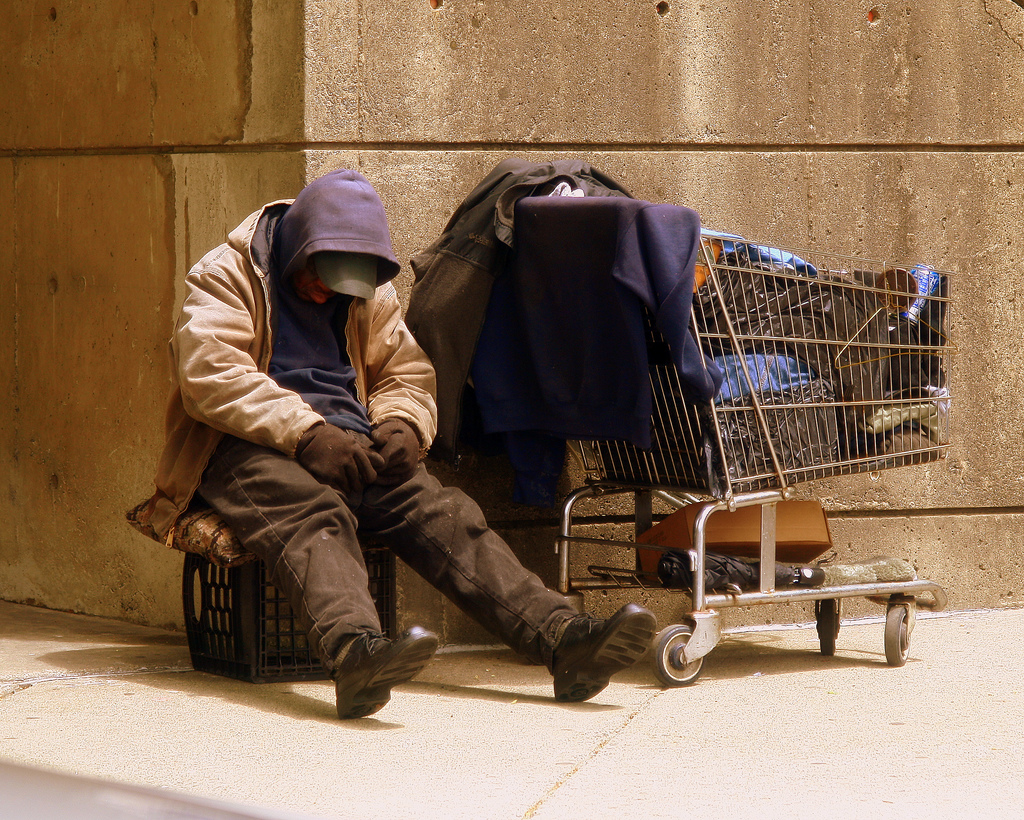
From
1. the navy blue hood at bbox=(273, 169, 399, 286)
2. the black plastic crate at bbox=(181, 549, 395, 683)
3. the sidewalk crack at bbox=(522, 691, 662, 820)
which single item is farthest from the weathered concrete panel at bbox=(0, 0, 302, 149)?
the sidewalk crack at bbox=(522, 691, 662, 820)

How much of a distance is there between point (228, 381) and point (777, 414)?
1714mm

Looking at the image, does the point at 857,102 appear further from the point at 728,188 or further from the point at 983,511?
the point at 983,511

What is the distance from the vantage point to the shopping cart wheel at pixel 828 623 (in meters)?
4.27

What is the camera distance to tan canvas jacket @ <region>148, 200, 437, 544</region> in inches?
136

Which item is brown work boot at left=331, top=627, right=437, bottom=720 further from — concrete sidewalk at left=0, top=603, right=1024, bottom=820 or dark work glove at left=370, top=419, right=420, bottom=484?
dark work glove at left=370, top=419, right=420, bottom=484

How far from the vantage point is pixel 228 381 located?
3.43m

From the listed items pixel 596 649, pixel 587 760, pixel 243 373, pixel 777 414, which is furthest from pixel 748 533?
pixel 243 373

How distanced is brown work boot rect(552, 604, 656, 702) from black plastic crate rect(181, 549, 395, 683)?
746mm

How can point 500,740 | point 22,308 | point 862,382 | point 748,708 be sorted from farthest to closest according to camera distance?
point 22,308 < point 862,382 < point 748,708 < point 500,740

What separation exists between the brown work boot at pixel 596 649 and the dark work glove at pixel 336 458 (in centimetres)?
74

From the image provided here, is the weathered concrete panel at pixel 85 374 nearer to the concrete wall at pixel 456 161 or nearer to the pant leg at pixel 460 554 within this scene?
the concrete wall at pixel 456 161

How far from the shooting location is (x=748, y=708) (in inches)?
138

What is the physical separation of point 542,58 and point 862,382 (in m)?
1.66

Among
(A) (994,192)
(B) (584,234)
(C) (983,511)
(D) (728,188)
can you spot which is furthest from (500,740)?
(A) (994,192)
